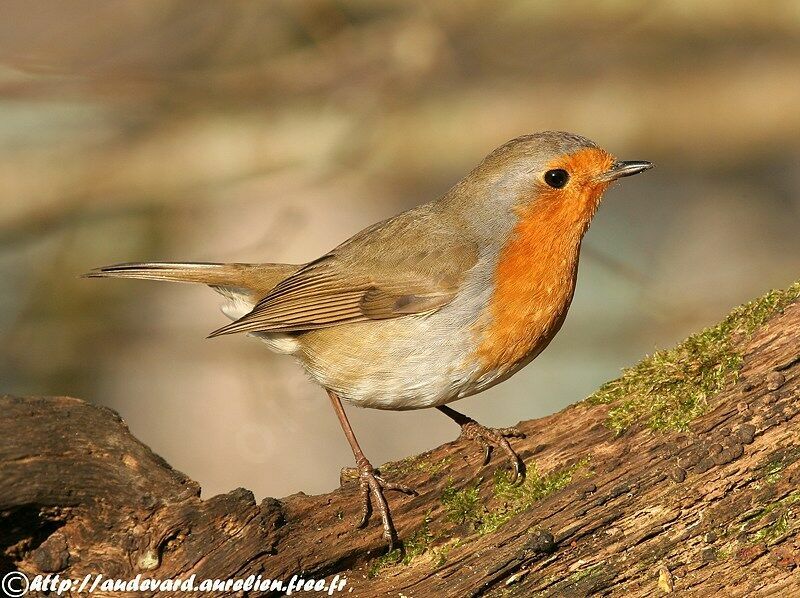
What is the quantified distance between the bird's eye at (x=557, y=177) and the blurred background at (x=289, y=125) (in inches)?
71.5

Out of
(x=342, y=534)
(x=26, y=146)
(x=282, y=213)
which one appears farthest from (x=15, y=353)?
(x=342, y=534)

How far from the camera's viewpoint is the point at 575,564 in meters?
3.63

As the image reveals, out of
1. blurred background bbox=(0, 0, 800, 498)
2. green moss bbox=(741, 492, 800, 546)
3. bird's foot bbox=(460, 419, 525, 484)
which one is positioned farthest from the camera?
blurred background bbox=(0, 0, 800, 498)

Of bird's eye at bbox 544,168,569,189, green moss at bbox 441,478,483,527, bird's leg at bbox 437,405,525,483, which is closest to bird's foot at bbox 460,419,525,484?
bird's leg at bbox 437,405,525,483

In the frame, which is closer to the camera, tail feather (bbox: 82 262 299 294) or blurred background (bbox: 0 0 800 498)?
tail feather (bbox: 82 262 299 294)

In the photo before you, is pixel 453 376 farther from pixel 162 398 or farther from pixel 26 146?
pixel 162 398

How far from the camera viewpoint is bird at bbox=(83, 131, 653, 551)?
4.13m

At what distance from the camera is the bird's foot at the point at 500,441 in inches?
154

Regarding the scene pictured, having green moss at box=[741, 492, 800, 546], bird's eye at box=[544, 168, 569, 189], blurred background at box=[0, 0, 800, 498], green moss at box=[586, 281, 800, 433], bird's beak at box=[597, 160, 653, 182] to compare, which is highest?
blurred background at box=[0, 0, 800, 498]

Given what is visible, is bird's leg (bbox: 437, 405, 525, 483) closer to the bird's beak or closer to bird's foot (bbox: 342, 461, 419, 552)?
bird's foot (bbox: 342, 461, 419, 552)

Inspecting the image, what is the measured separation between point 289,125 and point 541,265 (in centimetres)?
245

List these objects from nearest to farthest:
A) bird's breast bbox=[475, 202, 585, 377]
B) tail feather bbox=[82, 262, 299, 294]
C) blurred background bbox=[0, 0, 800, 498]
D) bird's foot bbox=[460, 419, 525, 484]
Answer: bird's foot bbox=[460, 419, 525, 484]
bird's breast bbox=[475, 202, 585, 377]
tail feather bbox=[82, 262, 299, 294]
blurred background bbox=[0, 0, 800, 498]

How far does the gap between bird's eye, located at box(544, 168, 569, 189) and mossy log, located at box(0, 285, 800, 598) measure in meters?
0.90

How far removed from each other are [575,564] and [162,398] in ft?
17.5
